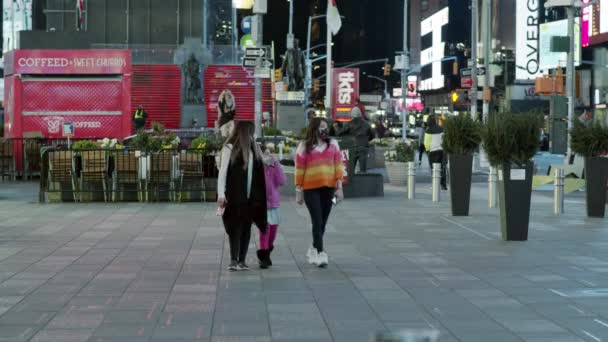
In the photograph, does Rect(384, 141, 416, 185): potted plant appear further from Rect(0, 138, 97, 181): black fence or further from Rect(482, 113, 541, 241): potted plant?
Rect(482, 113, 541, 241): potted plant

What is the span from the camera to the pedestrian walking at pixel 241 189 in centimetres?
1375

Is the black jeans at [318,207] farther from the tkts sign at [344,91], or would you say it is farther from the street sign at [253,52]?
the tkts sign at [344,91]

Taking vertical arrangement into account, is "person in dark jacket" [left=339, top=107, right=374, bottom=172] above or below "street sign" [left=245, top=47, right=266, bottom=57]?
below

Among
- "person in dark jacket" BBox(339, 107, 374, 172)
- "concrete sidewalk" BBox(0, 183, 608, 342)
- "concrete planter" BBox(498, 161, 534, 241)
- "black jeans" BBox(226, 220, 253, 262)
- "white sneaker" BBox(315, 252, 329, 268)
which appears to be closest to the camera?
"concrete sidewalk" BBox(0, 183, 608, 342)

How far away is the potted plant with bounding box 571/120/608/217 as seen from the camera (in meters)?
21.4

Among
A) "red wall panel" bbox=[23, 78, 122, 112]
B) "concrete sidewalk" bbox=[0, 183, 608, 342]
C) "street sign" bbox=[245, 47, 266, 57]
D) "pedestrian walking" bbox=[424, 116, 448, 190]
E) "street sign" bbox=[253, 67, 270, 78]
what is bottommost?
"concrete sidewalk" bbox=[0, 183, 608, 342]

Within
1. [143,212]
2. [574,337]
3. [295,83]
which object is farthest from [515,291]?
[295,83]

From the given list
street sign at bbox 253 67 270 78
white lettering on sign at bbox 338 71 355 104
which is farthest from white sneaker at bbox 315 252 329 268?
white lettering on sign at bbox 338 71 355 104


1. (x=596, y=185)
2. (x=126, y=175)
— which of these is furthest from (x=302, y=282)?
(x=126, y=175)

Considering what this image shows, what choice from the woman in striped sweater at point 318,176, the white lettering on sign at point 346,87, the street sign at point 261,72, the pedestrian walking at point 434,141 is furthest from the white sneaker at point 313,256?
the white lettering on sign at point 346,87

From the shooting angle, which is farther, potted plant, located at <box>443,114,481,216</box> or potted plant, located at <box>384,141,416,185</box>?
potted plant, located at <box>384,141,416,185</box>

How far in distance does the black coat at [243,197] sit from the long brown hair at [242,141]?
0.19ft

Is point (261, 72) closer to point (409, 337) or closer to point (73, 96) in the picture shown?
point (73, 96)

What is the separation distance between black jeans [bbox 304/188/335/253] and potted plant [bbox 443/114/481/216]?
764 cm
